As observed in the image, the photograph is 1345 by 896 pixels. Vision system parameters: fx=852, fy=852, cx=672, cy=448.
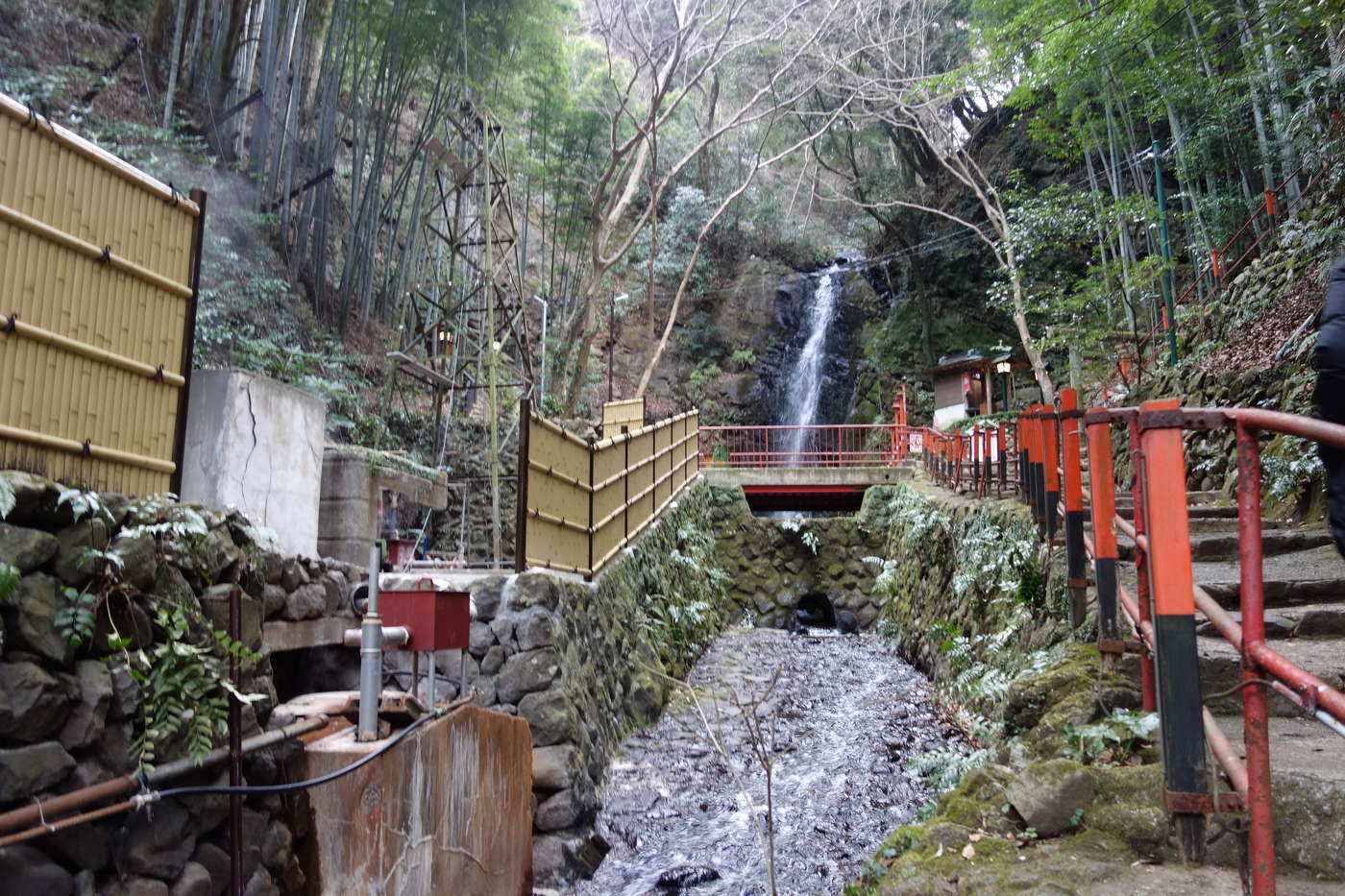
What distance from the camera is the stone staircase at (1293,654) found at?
237cm

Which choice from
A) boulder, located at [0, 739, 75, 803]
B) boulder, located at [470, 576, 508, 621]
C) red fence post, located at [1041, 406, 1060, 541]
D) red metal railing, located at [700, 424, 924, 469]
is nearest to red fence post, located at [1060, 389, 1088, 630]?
red fence post, located at [1041, 406, 1060, 541]

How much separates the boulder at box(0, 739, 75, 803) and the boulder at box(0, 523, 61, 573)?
0.50 m

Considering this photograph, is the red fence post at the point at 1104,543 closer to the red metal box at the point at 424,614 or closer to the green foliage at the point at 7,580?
the red metal box at the point at 424,614

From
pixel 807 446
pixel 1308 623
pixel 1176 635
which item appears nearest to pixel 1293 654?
pixel 1308 623

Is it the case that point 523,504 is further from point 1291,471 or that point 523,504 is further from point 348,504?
point 1291,471

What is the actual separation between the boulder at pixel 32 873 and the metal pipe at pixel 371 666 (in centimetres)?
117

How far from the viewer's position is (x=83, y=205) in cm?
298

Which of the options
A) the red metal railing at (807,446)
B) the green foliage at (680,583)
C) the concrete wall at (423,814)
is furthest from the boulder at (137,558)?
the red metal railing at (807,446)

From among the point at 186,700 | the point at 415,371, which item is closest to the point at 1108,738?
the point at 186,700

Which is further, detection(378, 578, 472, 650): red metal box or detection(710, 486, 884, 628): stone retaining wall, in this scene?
detection(710, 486, 884, 628): stone retaining wall

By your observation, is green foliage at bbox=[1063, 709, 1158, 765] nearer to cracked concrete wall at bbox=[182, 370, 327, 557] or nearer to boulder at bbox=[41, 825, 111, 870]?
boulder at bbox=[41, 825, 111, 870]

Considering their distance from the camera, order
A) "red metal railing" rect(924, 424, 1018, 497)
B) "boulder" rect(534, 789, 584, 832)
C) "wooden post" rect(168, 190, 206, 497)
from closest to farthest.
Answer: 1. "wooden post" rect(168, 190, 206, 497)
2. "boulder" rect(534, 789, 584, 832)
3. "red metal railing" rect(924, 424, 1018, 497)

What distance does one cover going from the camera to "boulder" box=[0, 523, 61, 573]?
93.9 inches

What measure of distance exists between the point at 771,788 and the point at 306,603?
350 cm
